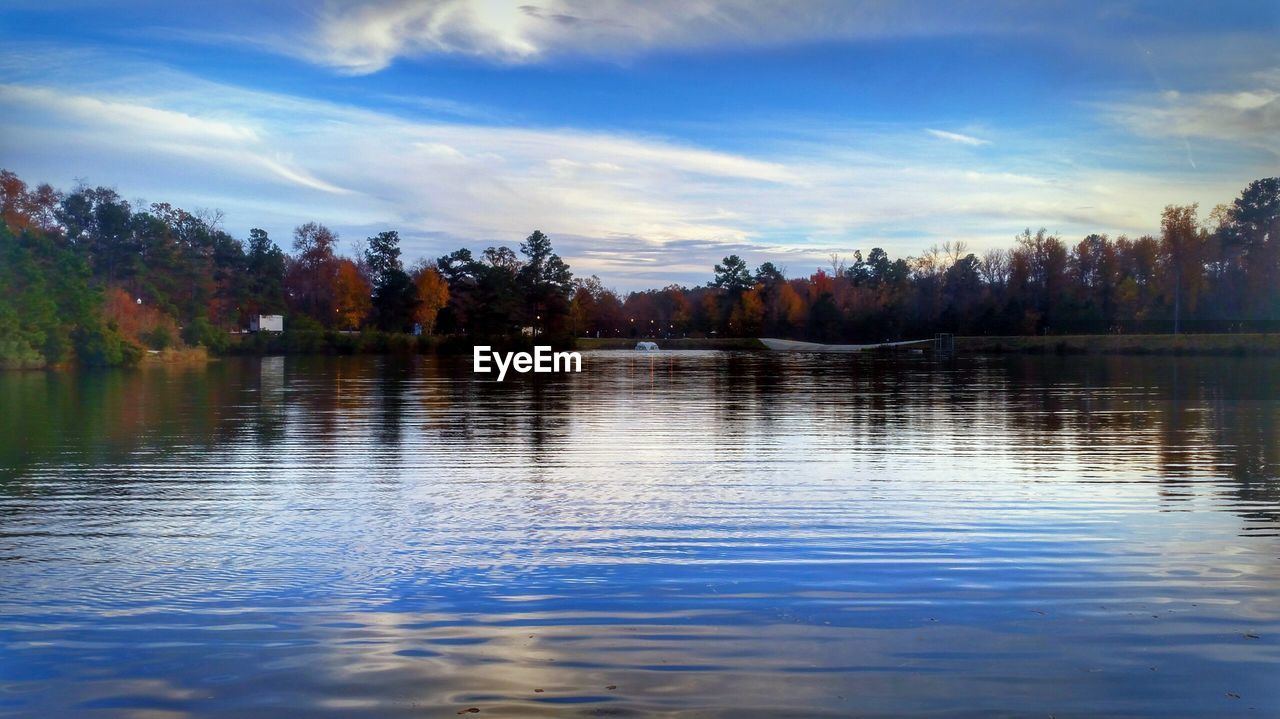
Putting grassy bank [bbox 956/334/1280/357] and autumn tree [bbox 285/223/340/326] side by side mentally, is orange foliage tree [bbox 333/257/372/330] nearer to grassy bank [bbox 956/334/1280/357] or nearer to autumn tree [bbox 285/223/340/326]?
autumn tree [bbox 285/223/340/326]

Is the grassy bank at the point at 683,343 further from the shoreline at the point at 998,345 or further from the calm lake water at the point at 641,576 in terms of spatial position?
the calm lake water at the point at 641,576

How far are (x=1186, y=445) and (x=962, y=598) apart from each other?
897 centimetres

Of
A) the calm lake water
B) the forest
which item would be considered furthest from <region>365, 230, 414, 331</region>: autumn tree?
the calm lake water

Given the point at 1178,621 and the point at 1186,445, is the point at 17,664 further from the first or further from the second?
the point at 1186,445

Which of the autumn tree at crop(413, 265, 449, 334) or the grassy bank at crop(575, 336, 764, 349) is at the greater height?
the autumn tree at crop(413, 265, 449, 334)

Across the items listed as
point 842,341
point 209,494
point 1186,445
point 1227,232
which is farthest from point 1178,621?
point 842,341

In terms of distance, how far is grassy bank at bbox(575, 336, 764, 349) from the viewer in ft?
302

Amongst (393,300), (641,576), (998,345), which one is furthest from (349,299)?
(641,576)

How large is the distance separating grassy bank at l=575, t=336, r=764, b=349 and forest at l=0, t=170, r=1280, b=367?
9.13 ft

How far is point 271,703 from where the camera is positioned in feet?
13.2

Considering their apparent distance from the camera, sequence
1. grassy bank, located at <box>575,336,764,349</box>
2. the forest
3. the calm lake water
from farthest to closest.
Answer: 1. grassy bank, located at <box>575,336,764,349</box>
2. the forest
3. the calm lake water

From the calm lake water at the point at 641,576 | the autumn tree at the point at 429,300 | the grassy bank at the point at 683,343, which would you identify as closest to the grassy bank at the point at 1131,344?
the grassy bank at the point at 683,343

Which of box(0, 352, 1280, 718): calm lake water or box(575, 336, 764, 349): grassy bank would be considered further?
box(575, 336, 764, 349): grassy bank

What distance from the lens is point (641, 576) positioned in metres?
5.95
